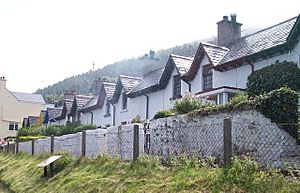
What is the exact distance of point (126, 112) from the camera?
105 feet

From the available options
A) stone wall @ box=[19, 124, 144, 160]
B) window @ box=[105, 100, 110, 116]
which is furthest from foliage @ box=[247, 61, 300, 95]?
window @ box=[105, 100, 110, 116]

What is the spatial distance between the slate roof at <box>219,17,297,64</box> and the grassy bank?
33.6ft

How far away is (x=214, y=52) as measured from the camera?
75.6ft

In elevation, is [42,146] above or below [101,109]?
below

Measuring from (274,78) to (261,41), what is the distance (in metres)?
3.39

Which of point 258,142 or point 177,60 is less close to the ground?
point 177,60

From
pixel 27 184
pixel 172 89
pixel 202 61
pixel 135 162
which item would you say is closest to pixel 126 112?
pixel 172 89

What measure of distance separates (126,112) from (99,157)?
1856cm

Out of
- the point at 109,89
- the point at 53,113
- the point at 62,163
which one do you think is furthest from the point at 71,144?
the point at 53,113

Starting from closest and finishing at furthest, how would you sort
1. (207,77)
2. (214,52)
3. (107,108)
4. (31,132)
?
(214,52)
(207,77)
(107,108)
(31,132)

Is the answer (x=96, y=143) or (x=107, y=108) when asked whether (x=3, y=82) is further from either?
(x=96, y=143)

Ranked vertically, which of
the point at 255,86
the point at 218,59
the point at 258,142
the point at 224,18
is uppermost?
the point at 224,18

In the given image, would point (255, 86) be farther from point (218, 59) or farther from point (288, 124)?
point (288, 124)

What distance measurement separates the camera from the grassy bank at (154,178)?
23.6 feet
